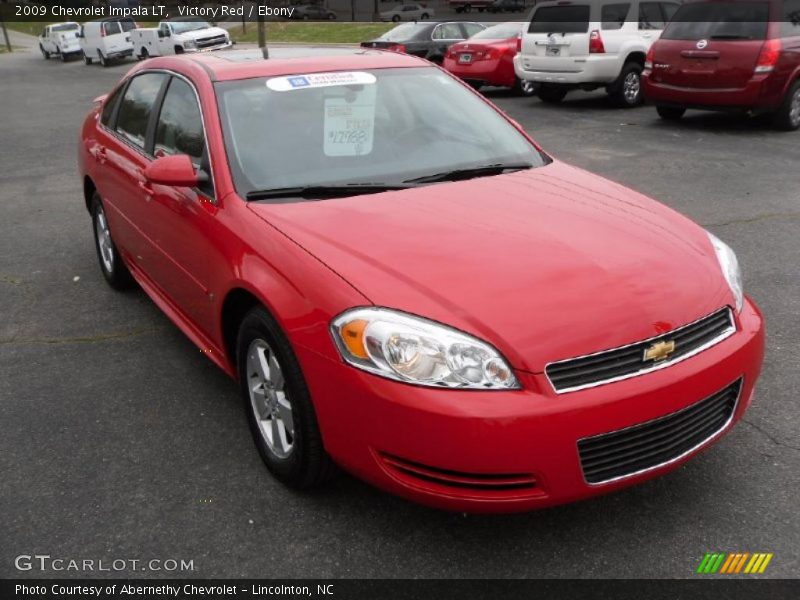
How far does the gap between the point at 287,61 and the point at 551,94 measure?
11.0 meters

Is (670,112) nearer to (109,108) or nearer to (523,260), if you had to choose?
(109,108)

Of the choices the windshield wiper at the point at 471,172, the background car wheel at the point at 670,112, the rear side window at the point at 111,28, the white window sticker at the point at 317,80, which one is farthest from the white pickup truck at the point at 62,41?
the windshield wiper at the point at 471,172

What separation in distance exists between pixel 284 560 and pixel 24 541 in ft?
3.25

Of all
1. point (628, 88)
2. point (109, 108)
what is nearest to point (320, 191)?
point (109, 108)

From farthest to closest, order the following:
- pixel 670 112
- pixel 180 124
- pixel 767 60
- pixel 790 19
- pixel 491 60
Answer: pixel 491 60
pixel 670 112
pixel 790 19
pixel 767 60
pixel 180 124

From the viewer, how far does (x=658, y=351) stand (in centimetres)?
256

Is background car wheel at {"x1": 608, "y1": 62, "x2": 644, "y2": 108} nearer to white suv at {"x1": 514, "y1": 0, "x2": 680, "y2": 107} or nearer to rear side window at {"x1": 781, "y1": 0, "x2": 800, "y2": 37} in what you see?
white suv at {"x1": 514, "y1": 0, "x2": 680, "y2": 107}

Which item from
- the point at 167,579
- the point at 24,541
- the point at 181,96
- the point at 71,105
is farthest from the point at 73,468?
the point at 71,105

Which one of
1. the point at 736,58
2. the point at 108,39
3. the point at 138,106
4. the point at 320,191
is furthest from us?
the point at 108,39

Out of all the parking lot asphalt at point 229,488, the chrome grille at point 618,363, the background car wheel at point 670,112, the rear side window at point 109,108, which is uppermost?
the rear side window at point 109,108

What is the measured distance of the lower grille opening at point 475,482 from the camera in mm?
2455

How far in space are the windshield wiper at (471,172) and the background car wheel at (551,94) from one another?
10.8 meters

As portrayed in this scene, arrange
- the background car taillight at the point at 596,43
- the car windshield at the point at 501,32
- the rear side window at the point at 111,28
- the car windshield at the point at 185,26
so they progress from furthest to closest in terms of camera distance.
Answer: the rear side window at the point at 111,28
the car windshield at the point at 185,26
the car windshield at the point at 501,32
the background car taillight at the point at 596,43

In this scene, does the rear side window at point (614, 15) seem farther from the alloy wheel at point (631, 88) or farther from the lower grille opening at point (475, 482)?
the lower grille opening at point (475, 482)
